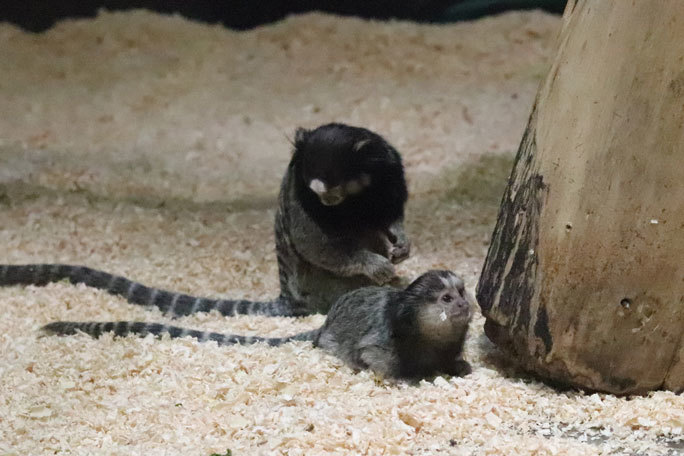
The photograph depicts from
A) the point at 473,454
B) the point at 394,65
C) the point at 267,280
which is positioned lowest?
the point at 267,280

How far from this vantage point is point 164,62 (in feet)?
38.8

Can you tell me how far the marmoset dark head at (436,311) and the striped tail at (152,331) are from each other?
0.90 meters

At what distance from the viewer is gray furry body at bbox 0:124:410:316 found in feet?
17.7

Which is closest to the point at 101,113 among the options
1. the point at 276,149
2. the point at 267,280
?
the point at 276,149

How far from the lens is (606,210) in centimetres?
385

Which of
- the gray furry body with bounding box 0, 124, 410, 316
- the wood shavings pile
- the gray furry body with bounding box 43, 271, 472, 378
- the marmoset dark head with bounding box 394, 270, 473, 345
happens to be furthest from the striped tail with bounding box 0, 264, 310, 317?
the marmoset dark head with bounding box 394, 270, 473, 345

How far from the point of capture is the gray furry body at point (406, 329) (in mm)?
4313

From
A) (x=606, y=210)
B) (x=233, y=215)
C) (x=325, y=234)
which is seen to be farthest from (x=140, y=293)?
(x=606, y=210)

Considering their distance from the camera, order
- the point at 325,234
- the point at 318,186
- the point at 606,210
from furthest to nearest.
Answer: the point at 325,234, the point at 318,186, the point at 606,210

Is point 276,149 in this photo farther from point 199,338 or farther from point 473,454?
point 473,454

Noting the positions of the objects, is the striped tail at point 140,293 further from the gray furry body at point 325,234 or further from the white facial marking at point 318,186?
the white facial marking at point 318,186

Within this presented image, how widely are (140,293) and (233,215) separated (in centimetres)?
203

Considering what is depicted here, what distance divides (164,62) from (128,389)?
8228 mm

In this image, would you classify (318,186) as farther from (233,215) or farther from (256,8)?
(256,8)
